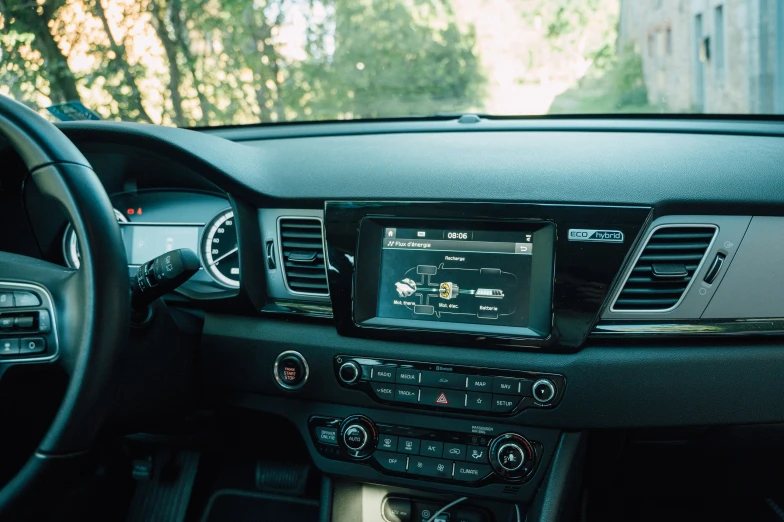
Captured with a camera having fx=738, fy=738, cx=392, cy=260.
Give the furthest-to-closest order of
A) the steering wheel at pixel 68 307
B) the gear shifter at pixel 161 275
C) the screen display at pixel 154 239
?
1. the screen display at pixel 154 239
2. the gear shifter at pixel 161 275
3. the steering wheel at pixel 68 307

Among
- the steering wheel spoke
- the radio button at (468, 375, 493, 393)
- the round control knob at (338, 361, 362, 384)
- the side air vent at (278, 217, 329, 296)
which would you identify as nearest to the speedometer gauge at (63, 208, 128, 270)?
the side air vent at (278, 217, 329, 296)

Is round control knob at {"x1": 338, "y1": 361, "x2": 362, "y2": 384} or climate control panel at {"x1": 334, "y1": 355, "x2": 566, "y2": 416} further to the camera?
round control knob at {"x1": 338, "y1": 361, "x2": 362, "y2": 384}

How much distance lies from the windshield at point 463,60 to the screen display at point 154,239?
0.40 metres

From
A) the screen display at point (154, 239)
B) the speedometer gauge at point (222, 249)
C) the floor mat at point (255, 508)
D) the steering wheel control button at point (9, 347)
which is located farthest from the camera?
the floor mat at point (255, 508)

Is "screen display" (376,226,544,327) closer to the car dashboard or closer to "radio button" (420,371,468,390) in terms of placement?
the car dashboard

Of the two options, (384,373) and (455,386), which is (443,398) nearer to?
(455,386)

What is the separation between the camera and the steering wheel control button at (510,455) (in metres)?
1.87

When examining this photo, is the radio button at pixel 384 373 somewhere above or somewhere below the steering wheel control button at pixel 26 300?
below

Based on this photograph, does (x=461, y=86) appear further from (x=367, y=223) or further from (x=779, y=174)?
(x=779, y=174)

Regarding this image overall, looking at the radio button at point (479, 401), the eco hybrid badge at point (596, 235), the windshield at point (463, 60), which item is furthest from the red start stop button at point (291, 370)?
the windshield at point (463, 60)

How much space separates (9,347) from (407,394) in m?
0.92

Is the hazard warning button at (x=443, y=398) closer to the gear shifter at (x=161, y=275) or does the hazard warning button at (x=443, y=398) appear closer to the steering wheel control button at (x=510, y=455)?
the steering wheel control button at (x=510, y=455)

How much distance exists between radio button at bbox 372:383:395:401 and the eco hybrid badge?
60 cm

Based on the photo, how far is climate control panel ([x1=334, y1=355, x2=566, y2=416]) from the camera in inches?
71.3
